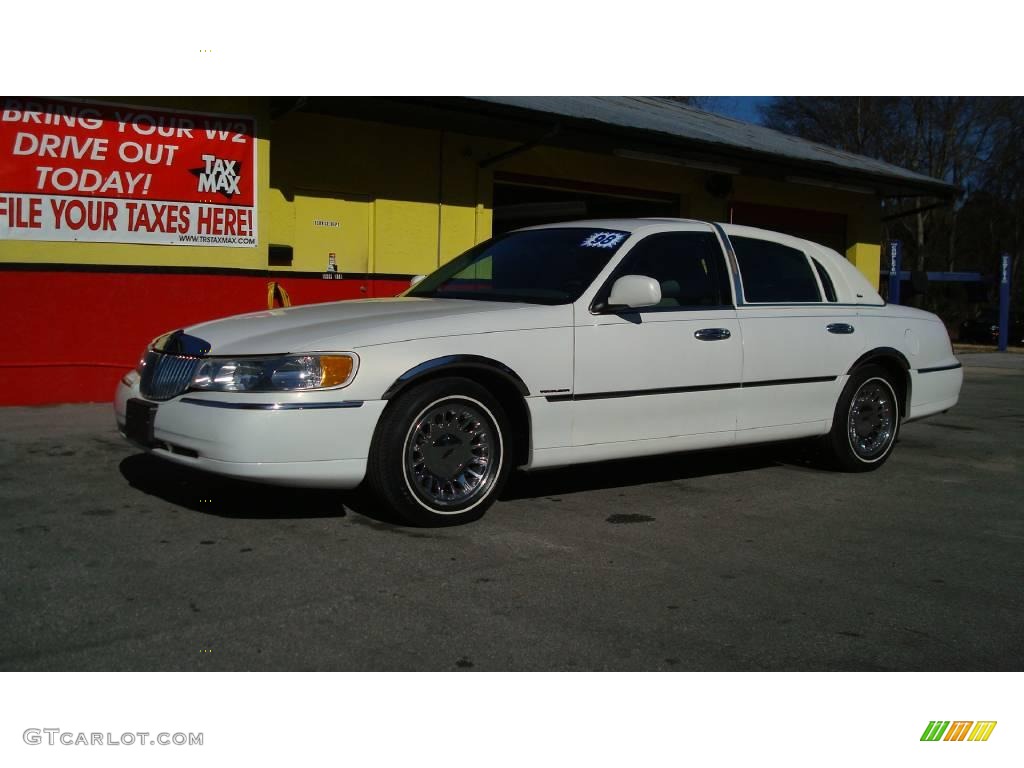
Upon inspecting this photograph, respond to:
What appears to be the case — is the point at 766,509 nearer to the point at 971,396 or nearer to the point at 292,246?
the point at 292,246

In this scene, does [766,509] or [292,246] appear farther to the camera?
[292,246]

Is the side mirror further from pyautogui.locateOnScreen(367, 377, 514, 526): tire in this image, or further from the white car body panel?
pyautogui.locateOnScreen(367, 377, 514, 526): tire

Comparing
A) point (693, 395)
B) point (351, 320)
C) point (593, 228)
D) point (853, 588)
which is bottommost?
point (853, 588)

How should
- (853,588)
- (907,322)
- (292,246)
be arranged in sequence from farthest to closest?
(292,246), (907,322), (853,588)

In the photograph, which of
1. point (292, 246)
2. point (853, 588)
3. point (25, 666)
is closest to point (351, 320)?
point (25, 666)

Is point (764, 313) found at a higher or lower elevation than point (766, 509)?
higher

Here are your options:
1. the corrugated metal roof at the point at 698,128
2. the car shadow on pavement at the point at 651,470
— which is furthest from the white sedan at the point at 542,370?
the corrugated metal roof at the point at 698,128

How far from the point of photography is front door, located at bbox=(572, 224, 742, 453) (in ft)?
17.2

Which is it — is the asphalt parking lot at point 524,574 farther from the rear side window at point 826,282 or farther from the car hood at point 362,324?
the rear side window at point 826,282

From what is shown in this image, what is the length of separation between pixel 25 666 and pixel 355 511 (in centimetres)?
216

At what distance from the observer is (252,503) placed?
17.1 ft

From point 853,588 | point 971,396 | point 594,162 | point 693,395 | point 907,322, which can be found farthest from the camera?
point 594,162

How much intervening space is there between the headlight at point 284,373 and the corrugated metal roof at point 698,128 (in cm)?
638
